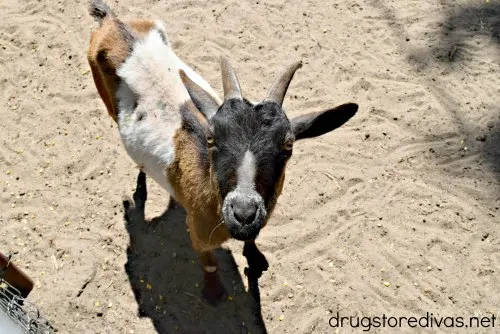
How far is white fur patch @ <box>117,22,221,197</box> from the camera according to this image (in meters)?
4.56

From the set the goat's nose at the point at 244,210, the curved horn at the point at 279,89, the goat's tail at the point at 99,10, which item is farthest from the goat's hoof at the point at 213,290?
the goat's tail at the point at 99,10

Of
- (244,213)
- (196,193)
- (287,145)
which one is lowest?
Result: (196,193)

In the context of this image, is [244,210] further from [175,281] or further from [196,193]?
[175,281]

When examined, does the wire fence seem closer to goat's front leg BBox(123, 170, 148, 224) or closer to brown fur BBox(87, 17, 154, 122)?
goat's front leg BBox(123, 170, 148, 224)

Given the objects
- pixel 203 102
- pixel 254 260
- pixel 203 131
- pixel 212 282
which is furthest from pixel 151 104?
pixel 212 282

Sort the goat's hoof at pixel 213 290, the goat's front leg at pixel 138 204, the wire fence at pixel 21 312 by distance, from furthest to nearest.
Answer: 1. the goat's front leg at pixel 138 204
2. the goat's hoof at pixel 213 290
3. the wire fence at pixel 21 312

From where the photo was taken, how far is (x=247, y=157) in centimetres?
354

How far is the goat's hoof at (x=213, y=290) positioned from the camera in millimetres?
5012

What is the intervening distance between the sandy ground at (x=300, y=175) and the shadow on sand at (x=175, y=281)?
0.05ft

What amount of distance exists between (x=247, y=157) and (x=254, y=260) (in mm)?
1478

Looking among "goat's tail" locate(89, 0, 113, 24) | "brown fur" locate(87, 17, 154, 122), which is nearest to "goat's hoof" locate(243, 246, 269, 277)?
"brown fur" locate(87, 17, 154, 122)

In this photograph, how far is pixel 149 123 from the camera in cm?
461

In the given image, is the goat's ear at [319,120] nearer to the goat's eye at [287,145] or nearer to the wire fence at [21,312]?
the goat's eye at [287,145]

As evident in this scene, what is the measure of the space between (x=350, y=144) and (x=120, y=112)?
104 inches
